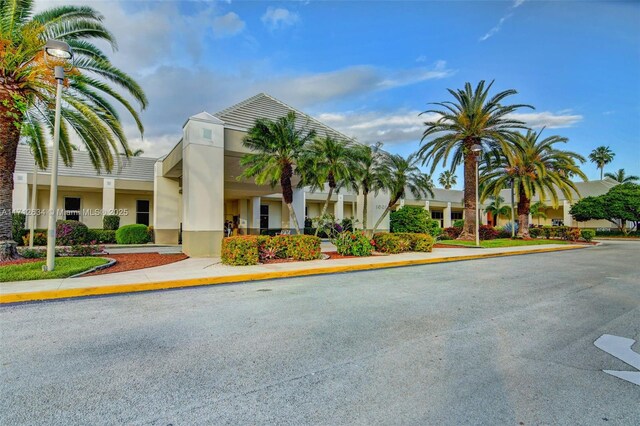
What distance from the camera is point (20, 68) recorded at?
34.4 feet

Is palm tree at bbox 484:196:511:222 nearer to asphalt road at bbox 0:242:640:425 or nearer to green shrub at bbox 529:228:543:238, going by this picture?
green shrub at bbox 529:228:543:238

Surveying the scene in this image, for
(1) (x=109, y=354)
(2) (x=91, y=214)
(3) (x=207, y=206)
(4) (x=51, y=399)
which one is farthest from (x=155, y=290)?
(2) (x=91, y=214)

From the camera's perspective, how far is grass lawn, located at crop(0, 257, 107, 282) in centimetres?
868

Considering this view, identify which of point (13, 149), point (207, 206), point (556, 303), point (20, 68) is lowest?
point (556, 303)

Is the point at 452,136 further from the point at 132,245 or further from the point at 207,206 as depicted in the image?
the point at 132,245

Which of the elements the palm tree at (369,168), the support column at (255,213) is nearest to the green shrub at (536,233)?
the palm tree at (369,168)

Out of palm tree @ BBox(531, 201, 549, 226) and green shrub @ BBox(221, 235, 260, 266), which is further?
palm tree @ BBox(531, 201, 549, 226)

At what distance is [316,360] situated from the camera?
13.5 ft

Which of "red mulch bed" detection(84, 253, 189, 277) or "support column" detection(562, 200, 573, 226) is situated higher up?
"support column" detection(562, 200, 573, 226)

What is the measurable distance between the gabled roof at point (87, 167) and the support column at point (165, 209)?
2171 millimetres

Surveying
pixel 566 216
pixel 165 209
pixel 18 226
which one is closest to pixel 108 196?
pixel 165 209

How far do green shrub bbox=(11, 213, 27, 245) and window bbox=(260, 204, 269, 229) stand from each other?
17063 mm

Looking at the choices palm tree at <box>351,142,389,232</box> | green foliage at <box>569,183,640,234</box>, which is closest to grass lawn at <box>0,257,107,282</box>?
palm tree at <box>351,142,389,232</box>

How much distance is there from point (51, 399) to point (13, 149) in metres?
11.1
